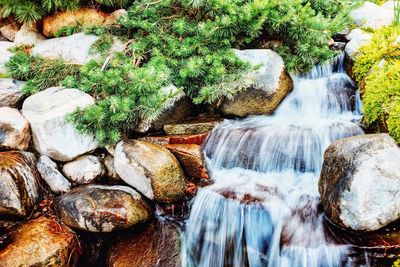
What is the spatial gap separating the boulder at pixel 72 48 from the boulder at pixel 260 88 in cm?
196

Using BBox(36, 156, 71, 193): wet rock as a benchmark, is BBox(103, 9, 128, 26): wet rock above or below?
above

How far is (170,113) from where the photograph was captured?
4.73 m

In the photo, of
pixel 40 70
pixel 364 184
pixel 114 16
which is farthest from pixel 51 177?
pixel 364 184

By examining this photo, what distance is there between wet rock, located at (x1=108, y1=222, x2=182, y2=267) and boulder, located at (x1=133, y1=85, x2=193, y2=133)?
4.55ft

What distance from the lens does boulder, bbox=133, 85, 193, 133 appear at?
14.9ft

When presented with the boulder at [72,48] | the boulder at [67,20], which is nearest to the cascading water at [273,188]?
the boulder at [72,48]

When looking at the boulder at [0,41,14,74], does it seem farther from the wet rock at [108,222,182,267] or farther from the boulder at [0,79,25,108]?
the wet rock at [108,222,182,267]

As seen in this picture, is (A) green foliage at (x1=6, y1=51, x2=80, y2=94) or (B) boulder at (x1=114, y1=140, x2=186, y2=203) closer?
(B) boulder at (x1=114, y1=140, x2=186, y2=203)

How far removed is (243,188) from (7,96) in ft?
11.6

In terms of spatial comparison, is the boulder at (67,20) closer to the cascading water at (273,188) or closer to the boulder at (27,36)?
the boulder at (27,36)

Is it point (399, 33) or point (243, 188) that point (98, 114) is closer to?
point (243, 188)

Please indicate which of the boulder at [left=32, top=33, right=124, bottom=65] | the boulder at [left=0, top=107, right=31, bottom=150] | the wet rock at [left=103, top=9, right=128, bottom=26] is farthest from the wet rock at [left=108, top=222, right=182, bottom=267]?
the wet rock at [left=103, top=9, right=128, bottom=26]

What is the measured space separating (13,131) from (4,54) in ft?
6.55

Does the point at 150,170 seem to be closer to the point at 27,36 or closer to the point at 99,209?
the point at 99,209
